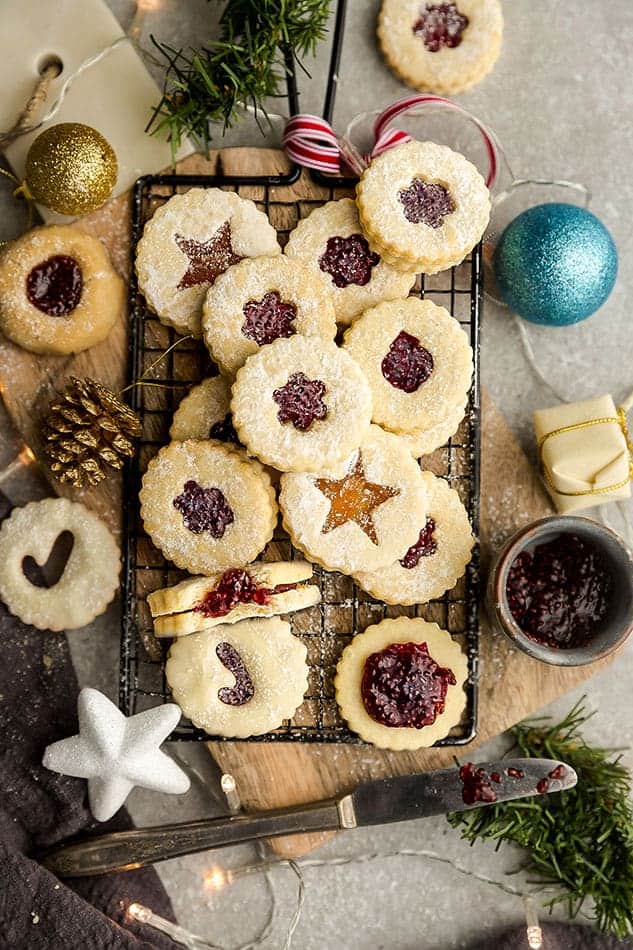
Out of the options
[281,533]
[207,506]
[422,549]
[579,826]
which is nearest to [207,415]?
[207,506]

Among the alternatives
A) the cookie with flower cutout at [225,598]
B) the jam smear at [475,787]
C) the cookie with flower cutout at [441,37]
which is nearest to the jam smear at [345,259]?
the cookie with flower cutout at [441,37]

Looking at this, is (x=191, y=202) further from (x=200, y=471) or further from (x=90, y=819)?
(x=90, y=819)

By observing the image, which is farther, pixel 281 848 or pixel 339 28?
pixel 281 848

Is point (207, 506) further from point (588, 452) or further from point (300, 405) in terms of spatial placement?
point (588, 452)

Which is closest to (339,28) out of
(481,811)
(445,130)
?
→ (445,130)

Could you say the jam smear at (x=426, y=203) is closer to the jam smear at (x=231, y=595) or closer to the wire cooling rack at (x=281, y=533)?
the wire cooling rack at (x=281, y=533)
